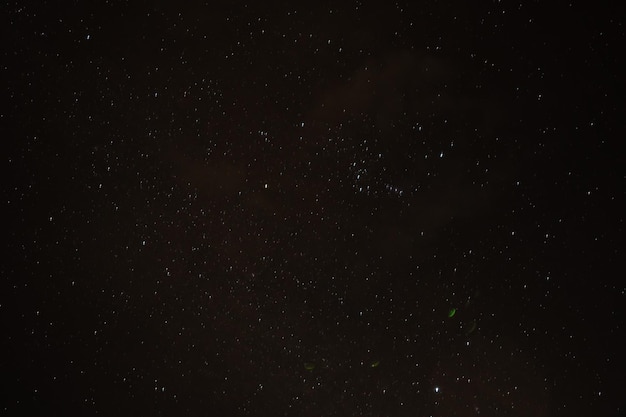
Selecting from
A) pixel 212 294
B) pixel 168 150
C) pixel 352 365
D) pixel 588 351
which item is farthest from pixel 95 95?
pixel 588 351

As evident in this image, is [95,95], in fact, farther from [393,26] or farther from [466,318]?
[466,318]

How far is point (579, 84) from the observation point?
1.74 feet

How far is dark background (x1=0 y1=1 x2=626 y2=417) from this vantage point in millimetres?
528

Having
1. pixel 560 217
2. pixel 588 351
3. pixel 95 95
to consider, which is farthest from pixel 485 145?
pixel 95 95

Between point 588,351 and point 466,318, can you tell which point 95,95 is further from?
point 588,351

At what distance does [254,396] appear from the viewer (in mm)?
548

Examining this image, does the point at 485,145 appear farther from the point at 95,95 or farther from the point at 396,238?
the point at 95,95

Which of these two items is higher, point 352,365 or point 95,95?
point 95,95

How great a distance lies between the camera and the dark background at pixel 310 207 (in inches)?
20.8

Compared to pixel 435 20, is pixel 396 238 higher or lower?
lower

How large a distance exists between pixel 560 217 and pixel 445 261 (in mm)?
101

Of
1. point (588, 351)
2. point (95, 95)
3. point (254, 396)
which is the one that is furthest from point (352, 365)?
point (95, 95)

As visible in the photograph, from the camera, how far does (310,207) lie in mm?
545

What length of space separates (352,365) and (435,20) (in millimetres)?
292
